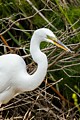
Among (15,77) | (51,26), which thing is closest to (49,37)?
(15,77)

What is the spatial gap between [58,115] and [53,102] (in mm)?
237

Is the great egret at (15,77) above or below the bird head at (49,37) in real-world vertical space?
below

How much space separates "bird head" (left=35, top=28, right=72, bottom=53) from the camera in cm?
176

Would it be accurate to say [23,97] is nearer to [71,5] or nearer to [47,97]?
[47,97]

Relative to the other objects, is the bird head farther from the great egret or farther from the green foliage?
the green foliage

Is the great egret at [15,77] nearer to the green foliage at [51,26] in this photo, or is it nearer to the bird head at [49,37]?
the bird head at [49,37]

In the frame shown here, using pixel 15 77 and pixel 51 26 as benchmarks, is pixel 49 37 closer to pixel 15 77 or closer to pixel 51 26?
pixel 15 77

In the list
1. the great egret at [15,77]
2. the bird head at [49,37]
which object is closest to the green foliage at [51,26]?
the great egret at [15,77]

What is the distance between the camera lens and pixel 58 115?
2.41m

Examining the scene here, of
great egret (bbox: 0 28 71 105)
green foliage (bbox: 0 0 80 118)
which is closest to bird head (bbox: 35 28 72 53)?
great egret (bbox: 0 28 71 105)

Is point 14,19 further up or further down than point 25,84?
further up

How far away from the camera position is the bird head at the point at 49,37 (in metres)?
1.76

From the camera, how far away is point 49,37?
5.89 ft

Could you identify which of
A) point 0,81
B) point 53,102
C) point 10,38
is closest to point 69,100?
point 53,102
